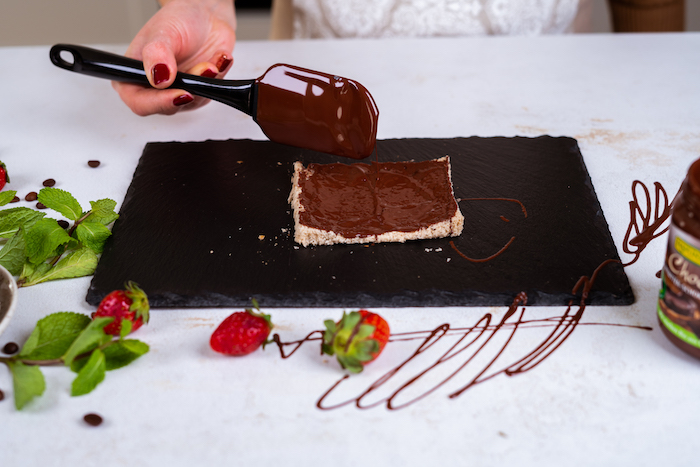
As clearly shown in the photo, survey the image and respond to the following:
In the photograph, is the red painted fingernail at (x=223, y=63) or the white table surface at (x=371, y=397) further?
the red painted fingernail at (x=223, y=63)

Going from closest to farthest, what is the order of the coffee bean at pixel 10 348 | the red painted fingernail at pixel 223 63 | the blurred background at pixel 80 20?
1. the coffee bean at pixel 10 348
2. the red painted fingernail at pixel 223 63
3. the blurred background at pixel 80 20

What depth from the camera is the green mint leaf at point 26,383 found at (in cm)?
142

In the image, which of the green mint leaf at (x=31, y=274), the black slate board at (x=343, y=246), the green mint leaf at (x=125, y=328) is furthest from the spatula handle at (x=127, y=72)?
the green mint leaf at (x=125, y=328)

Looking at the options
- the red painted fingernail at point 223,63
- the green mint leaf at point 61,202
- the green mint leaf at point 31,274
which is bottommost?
the green mint leaf at point 31,274

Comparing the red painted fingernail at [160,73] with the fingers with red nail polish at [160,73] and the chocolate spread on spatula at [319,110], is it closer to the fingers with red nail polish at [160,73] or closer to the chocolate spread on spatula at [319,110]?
the fingers with red nail polish at [160,73]

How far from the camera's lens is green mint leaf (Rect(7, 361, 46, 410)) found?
142 cm

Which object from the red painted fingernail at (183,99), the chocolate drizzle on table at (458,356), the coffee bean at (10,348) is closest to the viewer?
the chocolate drizzle on table at (458,356)

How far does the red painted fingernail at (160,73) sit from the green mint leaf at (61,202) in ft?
1.80

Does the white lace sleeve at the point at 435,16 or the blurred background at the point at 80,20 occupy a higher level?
the white lace sleeve at the point at 435,16

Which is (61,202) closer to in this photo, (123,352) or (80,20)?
(123,352)

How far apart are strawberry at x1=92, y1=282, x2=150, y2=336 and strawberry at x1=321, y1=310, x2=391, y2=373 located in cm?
47

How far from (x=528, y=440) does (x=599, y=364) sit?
0.31 meters

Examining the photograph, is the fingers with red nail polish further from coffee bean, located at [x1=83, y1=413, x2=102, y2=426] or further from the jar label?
the jar label

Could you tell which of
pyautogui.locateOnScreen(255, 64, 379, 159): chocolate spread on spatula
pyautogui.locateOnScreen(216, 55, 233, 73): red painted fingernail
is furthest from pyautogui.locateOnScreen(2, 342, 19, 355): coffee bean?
pyautogui.locateOnScreen(216, 55, 233, 73): red painted fingernail
